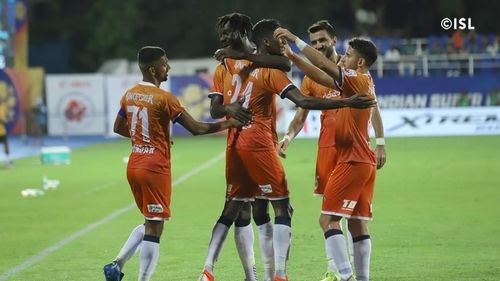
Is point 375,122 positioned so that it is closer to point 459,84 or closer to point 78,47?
point 459,84

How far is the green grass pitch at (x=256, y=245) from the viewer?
10820mm

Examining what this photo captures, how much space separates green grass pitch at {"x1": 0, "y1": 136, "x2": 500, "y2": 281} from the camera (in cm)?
1082

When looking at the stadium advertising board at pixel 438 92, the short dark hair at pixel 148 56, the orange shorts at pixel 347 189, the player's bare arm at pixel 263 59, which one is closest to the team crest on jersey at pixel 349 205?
the orange shorts at pixel 347 189

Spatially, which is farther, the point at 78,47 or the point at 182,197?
the point at 78,47

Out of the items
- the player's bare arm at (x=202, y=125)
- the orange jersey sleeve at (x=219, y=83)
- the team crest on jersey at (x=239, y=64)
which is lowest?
the player's bare arm at (x=202, y=125)

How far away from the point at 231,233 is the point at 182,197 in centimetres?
473

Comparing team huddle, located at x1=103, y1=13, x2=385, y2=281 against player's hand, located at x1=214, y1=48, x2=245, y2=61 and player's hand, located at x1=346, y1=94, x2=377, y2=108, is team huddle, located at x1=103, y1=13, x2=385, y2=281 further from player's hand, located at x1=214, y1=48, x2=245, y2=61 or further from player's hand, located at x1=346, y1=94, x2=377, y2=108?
player's hand, located at x1=346, y1=94, x2=377, y2=108

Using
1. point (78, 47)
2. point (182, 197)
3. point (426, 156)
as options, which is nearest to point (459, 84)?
point (426, 156)

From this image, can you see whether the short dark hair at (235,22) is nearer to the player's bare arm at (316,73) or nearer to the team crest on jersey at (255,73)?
the team crest on jersey at (255,73)

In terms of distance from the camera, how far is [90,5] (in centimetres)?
5372

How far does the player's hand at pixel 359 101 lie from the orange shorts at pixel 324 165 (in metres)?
1.21

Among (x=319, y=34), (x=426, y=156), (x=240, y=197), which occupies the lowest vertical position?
Answer: (x=426, y=156)

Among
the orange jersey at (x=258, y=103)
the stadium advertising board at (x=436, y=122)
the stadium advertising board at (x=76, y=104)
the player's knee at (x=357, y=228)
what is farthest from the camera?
the stadium advertising board at (x=76, y=104)

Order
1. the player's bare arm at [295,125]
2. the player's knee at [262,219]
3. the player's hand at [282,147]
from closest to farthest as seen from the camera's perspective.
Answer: the player's knee at [262,219], the player's hand at [282,147], the player's bare arm at [295,125]
